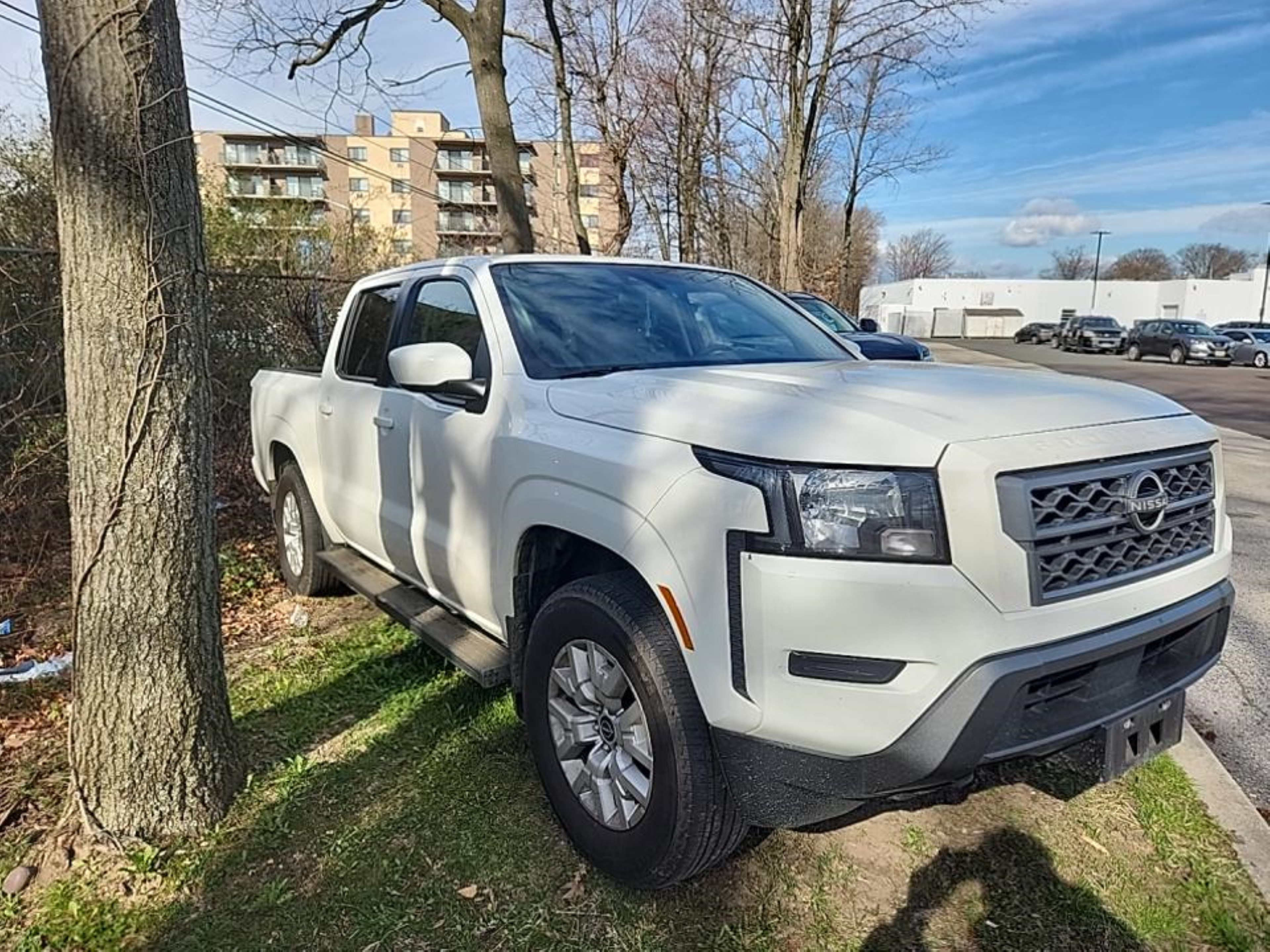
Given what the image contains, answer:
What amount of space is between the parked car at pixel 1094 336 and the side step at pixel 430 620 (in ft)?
144

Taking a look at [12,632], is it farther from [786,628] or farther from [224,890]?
[786,628]

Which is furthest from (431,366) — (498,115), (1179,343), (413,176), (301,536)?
(413,176)

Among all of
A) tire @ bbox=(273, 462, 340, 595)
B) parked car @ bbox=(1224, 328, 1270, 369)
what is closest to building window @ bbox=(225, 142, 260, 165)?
parked car @ bbox=(1224, 328, 1270, 369)

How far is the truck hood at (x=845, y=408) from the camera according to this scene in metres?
1.92

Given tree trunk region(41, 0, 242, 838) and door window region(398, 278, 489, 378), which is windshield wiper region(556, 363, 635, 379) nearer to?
door window region(398, 278, 489, 378)

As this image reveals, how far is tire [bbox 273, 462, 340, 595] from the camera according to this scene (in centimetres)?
483

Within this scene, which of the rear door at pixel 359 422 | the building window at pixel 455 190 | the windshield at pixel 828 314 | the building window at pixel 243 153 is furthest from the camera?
the building window at pixel 243 153

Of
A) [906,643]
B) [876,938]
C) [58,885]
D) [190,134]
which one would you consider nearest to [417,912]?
[58,885]

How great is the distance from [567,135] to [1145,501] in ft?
55.2

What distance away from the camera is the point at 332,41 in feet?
38.6

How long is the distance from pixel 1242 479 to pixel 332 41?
12.6m

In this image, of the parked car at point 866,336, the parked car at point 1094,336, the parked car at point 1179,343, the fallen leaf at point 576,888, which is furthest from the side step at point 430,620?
the parked car at point 1094,336

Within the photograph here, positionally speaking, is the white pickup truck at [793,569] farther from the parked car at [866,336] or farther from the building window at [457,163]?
the building window at [457,163]

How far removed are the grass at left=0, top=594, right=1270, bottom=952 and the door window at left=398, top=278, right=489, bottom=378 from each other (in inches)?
61.2
